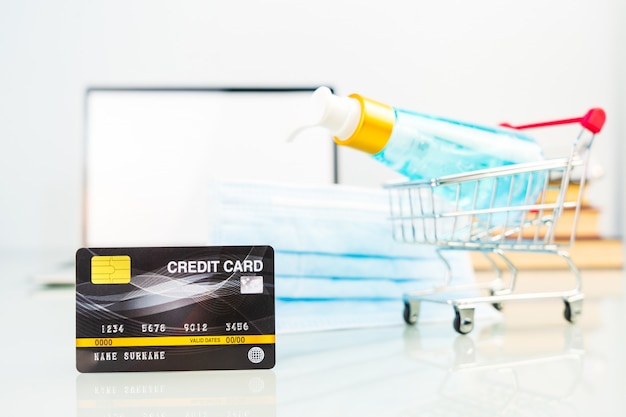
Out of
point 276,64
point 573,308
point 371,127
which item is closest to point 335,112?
point 371,127

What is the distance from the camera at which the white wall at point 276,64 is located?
2.87m

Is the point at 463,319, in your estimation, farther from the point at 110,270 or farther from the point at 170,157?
the point at 170,157

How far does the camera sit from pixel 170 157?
87.7 inches

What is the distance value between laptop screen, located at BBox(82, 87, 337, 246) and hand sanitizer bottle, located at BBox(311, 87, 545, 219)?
1.30m

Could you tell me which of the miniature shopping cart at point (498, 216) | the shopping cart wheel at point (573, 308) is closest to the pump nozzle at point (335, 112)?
the miniature shopping cart at point (498, 216)

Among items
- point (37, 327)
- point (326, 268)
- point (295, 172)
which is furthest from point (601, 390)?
point (295, 172)

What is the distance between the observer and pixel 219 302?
0.63 meters

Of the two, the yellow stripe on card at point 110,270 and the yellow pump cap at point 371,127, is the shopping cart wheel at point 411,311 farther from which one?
the yellow stripe on card at point 110,270

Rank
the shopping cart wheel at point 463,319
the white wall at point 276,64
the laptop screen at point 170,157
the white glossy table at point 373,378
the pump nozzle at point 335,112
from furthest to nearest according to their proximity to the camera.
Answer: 1. the white wall at point 276,64
2. the laptop screen at point 170,157
3. the shopping cart wheel at point 463,319
4. the pump nozzle at point 335,112
5. the white glossy table at point 373,378

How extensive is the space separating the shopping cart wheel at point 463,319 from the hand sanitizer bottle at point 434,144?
13 cm

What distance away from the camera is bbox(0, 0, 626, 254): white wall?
2867 mm

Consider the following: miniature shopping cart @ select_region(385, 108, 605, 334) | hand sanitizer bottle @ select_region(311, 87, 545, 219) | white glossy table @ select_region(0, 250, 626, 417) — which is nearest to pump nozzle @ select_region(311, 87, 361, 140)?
hand sanitizer bottle @ select_region(311, 87, 545, 219)

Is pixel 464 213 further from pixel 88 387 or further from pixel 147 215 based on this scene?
pixel 147 215

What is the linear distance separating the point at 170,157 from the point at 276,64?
88 cm
